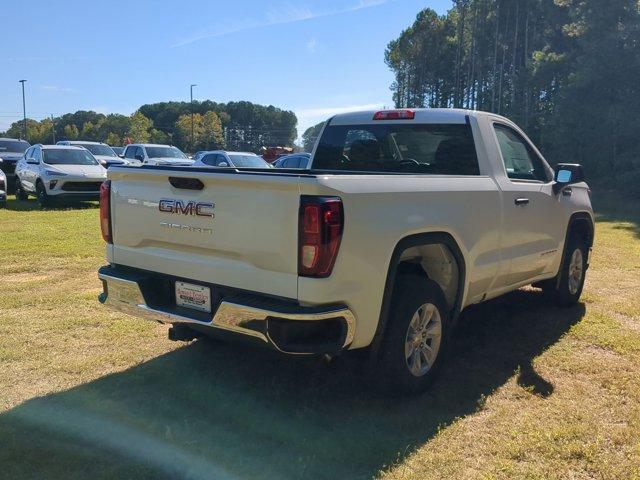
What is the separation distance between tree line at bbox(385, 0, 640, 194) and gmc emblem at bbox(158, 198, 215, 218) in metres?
22.6

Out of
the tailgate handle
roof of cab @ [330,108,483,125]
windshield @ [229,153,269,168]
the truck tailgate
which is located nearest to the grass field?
the truck tailgate

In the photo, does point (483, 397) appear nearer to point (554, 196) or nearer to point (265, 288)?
point (265, 288)

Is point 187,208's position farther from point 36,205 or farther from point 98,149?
point 98,149

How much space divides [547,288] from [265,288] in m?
3.87

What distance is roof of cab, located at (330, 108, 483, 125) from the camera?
4.76 meters

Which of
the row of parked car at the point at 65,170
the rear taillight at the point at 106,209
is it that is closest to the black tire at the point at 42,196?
the row of parked car at the point at 65,170

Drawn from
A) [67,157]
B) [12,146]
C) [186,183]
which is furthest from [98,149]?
[186,183]

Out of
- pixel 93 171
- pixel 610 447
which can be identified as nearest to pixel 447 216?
pixel 610 447

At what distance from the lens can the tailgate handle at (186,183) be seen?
11.3 feet

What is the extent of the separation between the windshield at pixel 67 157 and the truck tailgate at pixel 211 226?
43.2ft

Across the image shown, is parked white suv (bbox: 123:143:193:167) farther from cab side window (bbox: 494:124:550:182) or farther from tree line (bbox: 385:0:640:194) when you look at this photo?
tree line (bbox: 385:0:640:194)

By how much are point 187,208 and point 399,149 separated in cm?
222

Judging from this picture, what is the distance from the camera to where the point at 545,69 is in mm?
34031

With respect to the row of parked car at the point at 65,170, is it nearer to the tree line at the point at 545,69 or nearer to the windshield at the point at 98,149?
the windshield at the point at 98,149
